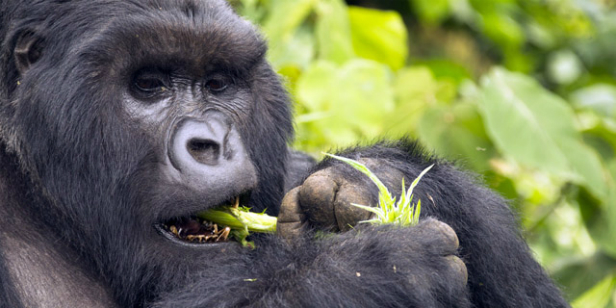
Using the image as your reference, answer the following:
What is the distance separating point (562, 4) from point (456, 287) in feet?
23.0

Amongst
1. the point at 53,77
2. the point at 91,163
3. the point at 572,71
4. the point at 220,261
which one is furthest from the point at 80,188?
the point at 572,71

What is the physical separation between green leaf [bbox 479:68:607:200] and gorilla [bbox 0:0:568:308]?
1.86 metres

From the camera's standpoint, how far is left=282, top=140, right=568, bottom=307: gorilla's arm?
2721 millimetres

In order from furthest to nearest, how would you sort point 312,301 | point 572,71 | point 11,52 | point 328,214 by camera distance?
point 572,71
point 11,52
point 328,214
point 312,301

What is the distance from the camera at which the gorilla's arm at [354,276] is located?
2.23 m

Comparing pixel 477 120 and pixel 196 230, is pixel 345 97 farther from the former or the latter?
pixel 196 230

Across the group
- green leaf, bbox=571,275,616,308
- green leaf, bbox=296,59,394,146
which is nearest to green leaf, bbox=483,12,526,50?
green leaf, bbox=296,59,394,146

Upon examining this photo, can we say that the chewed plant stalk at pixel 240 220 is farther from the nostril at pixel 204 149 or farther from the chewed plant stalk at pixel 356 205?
the nostril at pixel 204 149

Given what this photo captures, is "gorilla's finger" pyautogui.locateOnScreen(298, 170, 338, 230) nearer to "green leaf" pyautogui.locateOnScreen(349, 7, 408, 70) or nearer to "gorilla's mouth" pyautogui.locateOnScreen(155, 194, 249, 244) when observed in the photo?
"gorilla's mouth" pyautogui.locateOnScreen(155, 194, 249, 244)

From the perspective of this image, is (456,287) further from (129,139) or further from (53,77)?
(53,77)

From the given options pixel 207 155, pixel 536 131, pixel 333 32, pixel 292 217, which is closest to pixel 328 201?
pixel 292 217

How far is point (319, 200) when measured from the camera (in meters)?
2.43

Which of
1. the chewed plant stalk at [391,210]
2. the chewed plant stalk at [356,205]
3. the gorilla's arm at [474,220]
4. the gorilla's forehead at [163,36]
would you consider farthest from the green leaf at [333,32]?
the chewed plant stalk at [391,210]

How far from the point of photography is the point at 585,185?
15.3 feet
